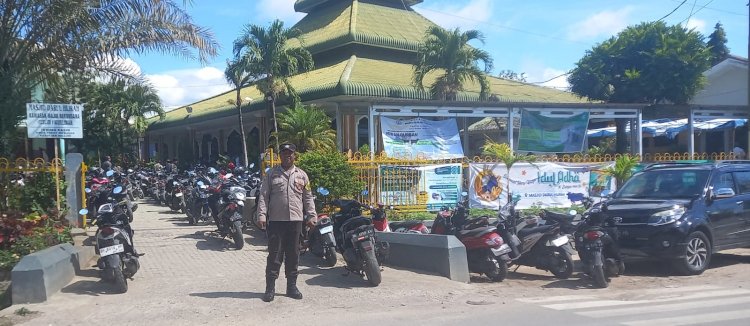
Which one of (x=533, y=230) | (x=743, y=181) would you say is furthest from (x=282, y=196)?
(x=743, y=181)

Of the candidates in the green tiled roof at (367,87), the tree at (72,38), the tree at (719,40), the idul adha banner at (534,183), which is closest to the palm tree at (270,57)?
the green tiled roof at (367,87)

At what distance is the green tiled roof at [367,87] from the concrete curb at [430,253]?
1040cm

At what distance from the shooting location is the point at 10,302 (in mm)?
7254

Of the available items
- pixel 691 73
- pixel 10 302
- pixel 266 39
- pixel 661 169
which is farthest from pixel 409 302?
pixel 691 73

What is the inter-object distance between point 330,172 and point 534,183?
209 inches

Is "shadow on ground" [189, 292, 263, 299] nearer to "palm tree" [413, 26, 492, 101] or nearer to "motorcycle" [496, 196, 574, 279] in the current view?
"motorcycle" [496, 196, 574, 279]

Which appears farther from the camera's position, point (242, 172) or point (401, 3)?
point (401, 3)

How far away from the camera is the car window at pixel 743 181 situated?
1025 centimetres

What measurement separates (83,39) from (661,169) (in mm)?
10927

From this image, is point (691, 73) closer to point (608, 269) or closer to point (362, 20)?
point (362, 20)

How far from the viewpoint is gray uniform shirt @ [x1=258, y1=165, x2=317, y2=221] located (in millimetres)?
7180

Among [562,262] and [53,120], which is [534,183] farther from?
[53,120]

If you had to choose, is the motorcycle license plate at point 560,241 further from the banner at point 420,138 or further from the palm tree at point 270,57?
the palm tree at point 270,57

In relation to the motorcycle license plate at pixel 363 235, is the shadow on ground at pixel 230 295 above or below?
below
